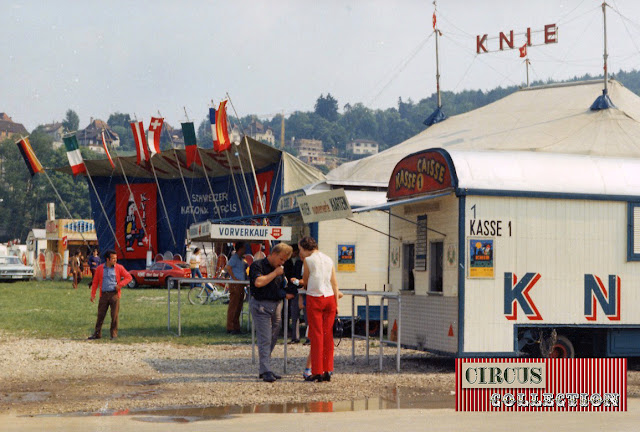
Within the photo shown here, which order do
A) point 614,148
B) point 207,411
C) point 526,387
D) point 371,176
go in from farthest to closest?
point 371,176
point 614,148
point 207,411
point 526,387

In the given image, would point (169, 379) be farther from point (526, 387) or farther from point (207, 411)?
point (526, 387)

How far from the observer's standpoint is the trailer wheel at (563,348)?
1338 centimetres

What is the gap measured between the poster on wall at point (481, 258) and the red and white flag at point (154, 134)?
1198 inches

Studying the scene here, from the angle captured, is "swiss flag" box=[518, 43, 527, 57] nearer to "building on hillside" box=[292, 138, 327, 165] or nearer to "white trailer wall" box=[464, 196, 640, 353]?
"white trailer wall" box=[464, 196, 640, 353]

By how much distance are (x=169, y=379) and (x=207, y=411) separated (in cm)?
280

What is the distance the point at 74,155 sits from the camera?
47094mm

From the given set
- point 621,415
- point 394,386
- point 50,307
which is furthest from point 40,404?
point 50,307

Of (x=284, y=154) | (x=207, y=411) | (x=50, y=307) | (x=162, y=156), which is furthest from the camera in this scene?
(x=162, y=156)

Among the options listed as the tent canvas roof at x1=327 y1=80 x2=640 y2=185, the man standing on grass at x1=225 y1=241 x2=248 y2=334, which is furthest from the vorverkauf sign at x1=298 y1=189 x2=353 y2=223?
the tent canvas roof at x1=327 y1=80 x2=640 y2=185

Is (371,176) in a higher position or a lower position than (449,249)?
higher

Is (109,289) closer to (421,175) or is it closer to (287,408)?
(421,175)

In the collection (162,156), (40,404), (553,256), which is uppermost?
(162,156)

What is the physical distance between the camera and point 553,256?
1320 cm

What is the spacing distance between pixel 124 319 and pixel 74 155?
26.2 m
